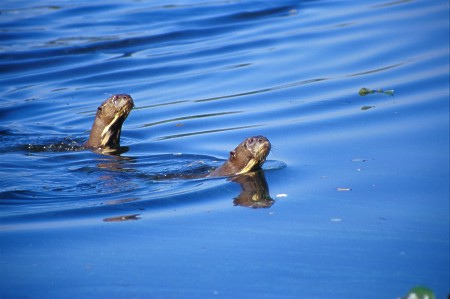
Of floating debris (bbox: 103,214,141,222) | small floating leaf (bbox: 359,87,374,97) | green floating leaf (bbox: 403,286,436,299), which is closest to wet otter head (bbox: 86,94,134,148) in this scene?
small floating leaf (bbox: 359,87,374,97)

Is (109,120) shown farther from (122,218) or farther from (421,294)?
(421,294)

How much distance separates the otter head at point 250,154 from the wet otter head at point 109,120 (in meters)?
2.47

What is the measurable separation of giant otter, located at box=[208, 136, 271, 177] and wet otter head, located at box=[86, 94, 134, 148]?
2404 mm

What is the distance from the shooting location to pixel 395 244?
7012 millimetres

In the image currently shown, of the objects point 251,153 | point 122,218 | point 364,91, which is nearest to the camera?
point 122,218

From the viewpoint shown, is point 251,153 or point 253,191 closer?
point 253,191

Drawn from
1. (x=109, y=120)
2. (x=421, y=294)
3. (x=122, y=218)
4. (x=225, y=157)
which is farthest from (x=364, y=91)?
(x=421, y=294)

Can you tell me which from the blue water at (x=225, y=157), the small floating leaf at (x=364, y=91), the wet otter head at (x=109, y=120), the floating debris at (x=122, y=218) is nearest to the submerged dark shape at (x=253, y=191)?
the blue water at (x=225, y=157)

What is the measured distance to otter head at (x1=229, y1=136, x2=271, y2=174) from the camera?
9375 mm

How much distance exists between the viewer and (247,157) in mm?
9453

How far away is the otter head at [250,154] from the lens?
369 inches

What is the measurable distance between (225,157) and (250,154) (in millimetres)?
1006

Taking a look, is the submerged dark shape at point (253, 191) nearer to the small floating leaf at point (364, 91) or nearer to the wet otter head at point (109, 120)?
the wet otter head at point (109, 120)

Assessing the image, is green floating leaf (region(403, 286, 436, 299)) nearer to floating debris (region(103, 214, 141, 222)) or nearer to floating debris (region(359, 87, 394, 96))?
floating debris (region(103, 214, 141, 222))
